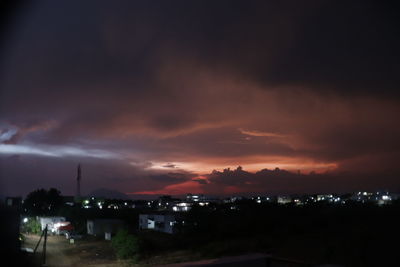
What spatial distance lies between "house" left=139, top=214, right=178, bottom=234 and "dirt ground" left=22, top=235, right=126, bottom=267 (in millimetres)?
7905

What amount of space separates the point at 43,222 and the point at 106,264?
21.1m

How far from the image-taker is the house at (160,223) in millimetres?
36025

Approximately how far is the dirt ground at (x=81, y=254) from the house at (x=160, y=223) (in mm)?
7905

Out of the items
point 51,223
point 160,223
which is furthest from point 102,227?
point 51,223

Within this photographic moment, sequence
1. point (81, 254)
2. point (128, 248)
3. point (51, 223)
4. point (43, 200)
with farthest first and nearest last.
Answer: point (43, 200) → point (51, 223) → point (81, 254) → point (128, 248)

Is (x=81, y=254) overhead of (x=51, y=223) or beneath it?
beneath

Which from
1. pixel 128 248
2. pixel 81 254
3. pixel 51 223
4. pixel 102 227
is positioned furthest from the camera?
pixel 51 223

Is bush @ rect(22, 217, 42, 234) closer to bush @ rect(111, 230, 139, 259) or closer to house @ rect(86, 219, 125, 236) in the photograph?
house @ rect(86, 219, 125, 236)

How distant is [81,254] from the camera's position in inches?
922

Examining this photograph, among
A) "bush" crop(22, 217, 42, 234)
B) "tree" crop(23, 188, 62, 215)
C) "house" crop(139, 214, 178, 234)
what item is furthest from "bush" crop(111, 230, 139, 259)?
"tree" crop(23, 188, 62, 215)

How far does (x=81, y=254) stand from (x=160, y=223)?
14.8m

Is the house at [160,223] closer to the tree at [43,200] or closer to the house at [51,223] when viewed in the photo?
the house at [51,223]

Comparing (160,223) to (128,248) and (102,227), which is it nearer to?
(102,227)

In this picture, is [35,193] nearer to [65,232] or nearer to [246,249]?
[65,232]
